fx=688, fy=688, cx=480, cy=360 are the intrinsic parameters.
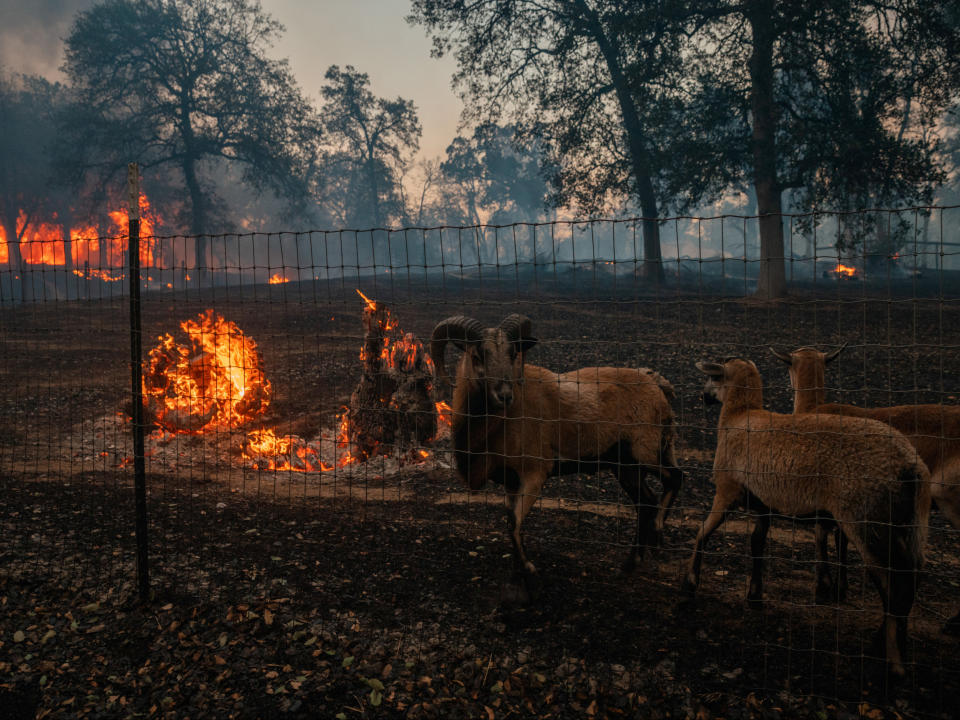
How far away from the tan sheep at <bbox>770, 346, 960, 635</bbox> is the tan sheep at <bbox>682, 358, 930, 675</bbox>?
1.92 ft

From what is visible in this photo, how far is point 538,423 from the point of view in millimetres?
6805

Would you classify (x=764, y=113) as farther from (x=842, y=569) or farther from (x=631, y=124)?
(x=842, y=569)

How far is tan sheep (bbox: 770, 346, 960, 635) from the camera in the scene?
5984mm

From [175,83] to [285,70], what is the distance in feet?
23.4

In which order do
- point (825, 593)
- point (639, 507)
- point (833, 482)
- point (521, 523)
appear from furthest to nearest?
1. point (639, 507)
2. point (521, 523)
3. point (825, 593)
4. point (833, 482)

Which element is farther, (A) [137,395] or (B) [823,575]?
(A) [137,395]

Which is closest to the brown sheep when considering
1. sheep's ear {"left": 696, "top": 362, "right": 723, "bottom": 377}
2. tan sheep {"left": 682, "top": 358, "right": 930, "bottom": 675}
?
sheep's ear {"left": 696, "top": 362, "right": 723, "bottom": 377}

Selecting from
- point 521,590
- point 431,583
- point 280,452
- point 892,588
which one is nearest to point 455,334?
point 431,583

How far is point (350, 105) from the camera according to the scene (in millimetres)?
60125

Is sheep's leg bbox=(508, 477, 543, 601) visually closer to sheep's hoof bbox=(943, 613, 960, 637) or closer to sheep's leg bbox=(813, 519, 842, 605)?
sheep's leg bbox=(813, 519, 842, 605)

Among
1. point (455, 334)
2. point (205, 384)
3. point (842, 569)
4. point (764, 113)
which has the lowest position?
point (842, 569)

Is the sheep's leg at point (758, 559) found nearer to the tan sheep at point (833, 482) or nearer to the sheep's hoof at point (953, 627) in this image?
the tan sheep at point (833, 482)

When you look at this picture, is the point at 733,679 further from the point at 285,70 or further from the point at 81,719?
the point at 285,70

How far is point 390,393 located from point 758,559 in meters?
6.97
